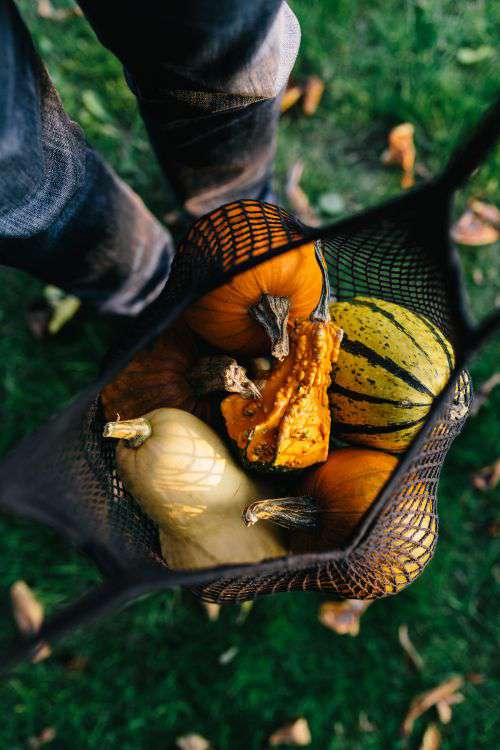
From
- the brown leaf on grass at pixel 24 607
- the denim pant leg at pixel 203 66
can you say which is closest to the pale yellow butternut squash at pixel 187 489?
the denim pant leg at pixel 203 66

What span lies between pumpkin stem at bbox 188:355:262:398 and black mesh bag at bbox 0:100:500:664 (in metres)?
0.17

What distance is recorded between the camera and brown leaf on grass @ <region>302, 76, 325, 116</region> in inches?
79.4

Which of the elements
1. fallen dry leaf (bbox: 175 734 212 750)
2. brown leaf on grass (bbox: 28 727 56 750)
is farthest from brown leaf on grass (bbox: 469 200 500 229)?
brown leaf on grass (bbox: 28 727 56 750)

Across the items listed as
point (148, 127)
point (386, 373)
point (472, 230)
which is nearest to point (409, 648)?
point (386, 373)

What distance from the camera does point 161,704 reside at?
5.27ft

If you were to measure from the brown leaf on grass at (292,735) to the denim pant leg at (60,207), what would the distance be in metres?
1.32

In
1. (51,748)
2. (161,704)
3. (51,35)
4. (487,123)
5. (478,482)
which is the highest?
(51,35)

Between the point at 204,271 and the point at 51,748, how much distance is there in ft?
4.74

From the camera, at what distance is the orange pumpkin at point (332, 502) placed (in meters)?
1.02

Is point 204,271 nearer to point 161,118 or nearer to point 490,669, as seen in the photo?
point 161,118

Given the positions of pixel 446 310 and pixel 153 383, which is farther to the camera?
pixel 153 383

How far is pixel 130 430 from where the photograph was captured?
1.02m

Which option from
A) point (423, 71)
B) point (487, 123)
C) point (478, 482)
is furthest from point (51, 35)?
point (478, 482)

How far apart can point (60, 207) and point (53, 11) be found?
4.49ft
